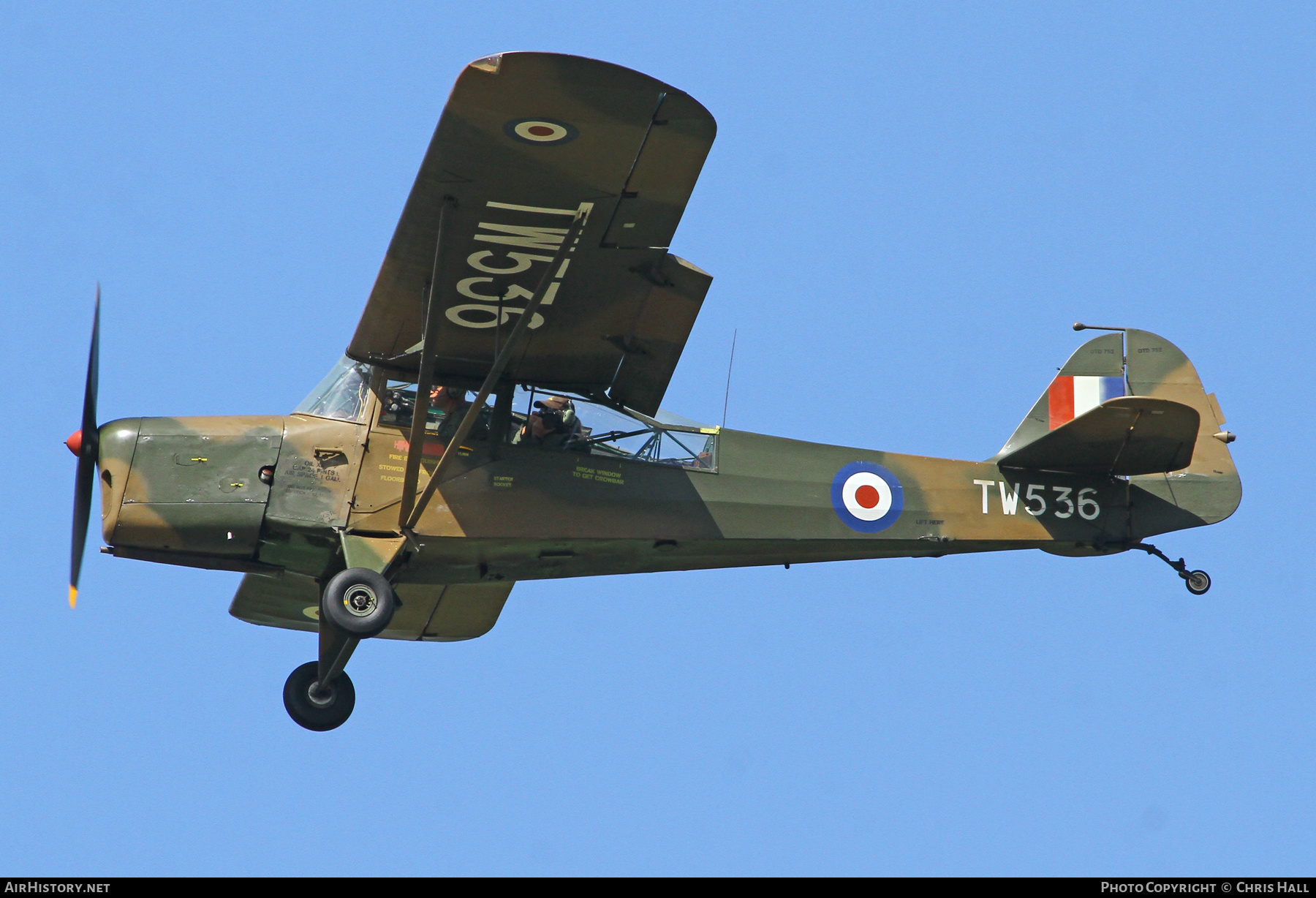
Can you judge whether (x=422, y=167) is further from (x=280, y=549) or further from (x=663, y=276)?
(x=280, y=549)

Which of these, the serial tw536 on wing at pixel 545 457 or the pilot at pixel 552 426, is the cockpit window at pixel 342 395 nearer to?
the serial tw536 on wing at pixel 545 457

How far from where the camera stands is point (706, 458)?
10.1 m

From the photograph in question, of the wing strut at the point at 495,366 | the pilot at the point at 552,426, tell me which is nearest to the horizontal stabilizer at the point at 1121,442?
the pilot at the point at 552,426

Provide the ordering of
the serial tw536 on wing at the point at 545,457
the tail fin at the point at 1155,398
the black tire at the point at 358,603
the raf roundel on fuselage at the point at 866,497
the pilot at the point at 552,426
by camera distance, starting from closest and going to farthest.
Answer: the serial tw536 on wing at the point at 545,457, the black tire at the point at 358,603, the pilot at the point at 552,426, the raf roundel on fuselage at the point at 866,497, the tail fin at the point at 1155,398

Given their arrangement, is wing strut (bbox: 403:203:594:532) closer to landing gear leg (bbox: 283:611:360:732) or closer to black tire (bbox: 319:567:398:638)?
black tire (bbox: 319:567:398:638)

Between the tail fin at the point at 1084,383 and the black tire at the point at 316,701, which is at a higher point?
the tail fin at the point at 1084,383

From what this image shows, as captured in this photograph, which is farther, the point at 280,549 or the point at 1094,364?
the point at 1094,364

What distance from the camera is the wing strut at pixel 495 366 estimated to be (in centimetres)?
838

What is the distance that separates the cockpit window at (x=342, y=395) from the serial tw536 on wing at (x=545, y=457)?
0.01m

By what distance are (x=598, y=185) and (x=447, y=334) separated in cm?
174

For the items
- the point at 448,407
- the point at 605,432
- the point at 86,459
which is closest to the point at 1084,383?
the point at 605,432

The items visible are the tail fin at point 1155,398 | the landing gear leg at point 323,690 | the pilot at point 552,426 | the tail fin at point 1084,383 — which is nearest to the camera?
the pilot at point 552,426

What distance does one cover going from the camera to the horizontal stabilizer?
32.9ft
